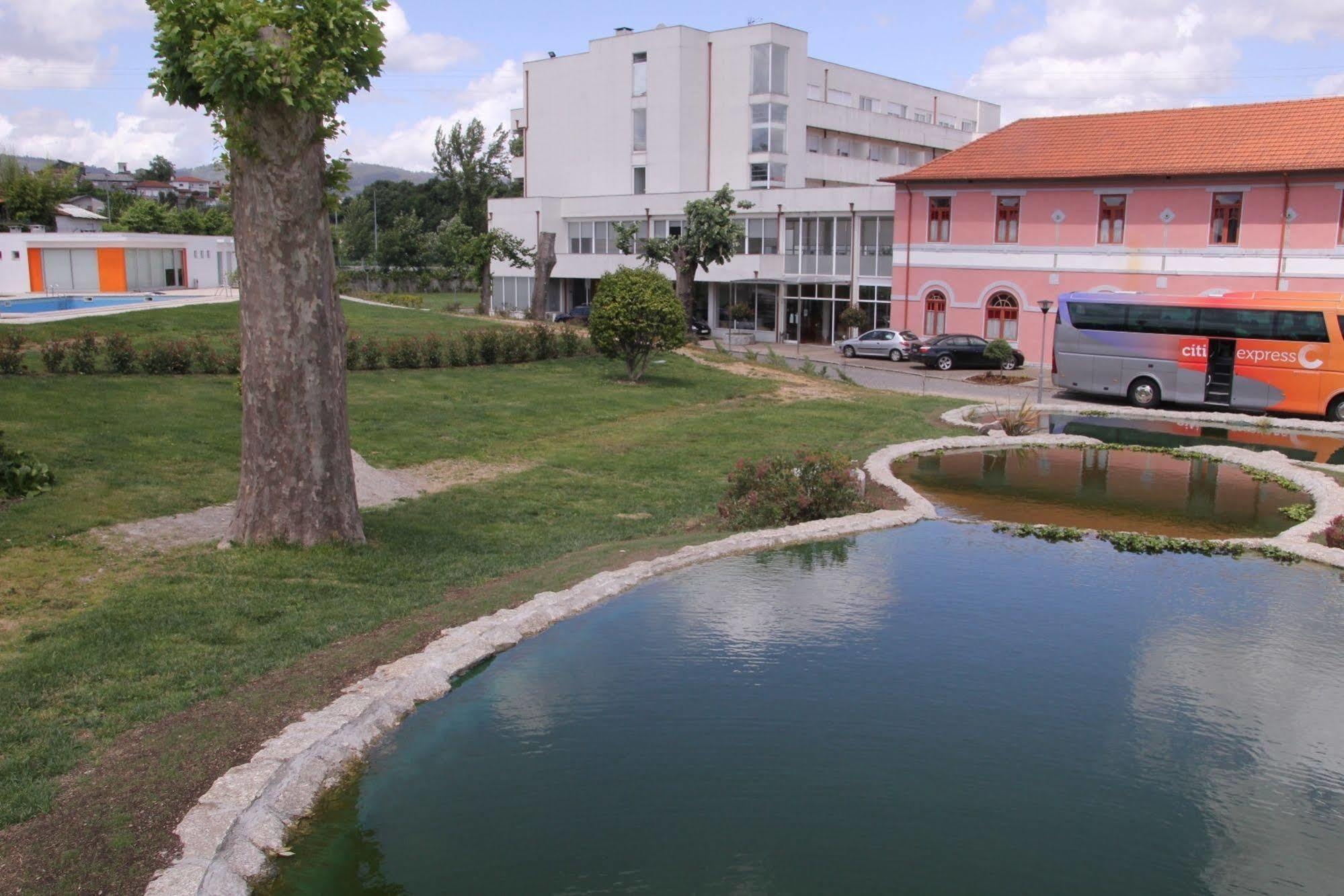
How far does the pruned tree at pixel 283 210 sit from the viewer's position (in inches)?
443

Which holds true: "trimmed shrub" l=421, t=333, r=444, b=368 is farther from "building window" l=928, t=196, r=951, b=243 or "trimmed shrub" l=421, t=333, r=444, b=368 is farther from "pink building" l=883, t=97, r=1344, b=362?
"building window" l=928, t=196, r=951, b=243

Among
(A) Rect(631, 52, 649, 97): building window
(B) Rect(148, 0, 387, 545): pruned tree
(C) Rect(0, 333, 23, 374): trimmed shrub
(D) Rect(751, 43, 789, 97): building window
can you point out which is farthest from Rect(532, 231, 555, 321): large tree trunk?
(B) Rect(148, 0, 387, 545): pruned tree

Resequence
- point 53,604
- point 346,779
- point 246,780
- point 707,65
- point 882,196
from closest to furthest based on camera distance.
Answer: point 246,780, point 346,779, point 53,604, point 882,196, point 707,65

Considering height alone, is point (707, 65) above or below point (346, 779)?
above

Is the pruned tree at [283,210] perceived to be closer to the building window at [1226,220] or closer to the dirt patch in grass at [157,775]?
the dirt patch in grass at [157,775]

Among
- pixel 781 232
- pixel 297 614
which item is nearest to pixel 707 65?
pixel 781 232

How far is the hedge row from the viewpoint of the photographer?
2802 centimetres

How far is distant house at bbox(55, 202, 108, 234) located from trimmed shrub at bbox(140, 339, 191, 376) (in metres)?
43.1

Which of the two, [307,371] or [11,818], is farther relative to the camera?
[307,371]

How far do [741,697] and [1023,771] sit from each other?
2.25 metres

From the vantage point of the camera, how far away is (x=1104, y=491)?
17.6m

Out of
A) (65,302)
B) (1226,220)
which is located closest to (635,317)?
(1226,220)

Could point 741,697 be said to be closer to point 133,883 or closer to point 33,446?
point 133,883

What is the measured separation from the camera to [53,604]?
33.2 feet
